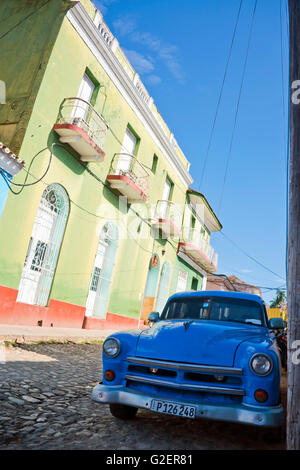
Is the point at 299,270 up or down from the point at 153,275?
down

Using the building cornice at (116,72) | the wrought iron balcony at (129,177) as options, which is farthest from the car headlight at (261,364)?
the building cornice at (116,72)

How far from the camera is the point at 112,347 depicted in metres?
3.27

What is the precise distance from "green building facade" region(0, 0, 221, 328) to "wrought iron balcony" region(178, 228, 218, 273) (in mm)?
4058

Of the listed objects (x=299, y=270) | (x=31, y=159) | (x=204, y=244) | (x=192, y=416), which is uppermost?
(x=204, y=244)

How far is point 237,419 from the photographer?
8.30 ft

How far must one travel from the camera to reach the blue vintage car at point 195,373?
2.63m

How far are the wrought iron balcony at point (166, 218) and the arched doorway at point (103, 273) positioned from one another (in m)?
2.89

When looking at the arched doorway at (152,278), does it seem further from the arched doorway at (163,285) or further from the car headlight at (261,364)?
the car headlight at (261,364)

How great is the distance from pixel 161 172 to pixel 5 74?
815 cm

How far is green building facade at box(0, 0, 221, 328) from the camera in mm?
8984

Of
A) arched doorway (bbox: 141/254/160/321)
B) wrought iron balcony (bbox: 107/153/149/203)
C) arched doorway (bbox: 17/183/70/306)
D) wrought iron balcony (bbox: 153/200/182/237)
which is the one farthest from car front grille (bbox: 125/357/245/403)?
arched doorway (bbox: 141/254/160/321)

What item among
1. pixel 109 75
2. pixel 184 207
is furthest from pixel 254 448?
pixel 184 207

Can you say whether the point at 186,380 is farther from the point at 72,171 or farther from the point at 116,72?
the point at 116,72

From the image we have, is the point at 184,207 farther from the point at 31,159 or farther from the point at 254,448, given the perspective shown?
the point at 254,448
